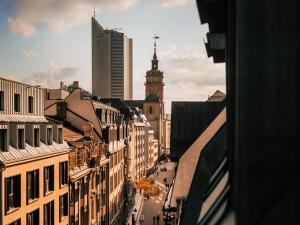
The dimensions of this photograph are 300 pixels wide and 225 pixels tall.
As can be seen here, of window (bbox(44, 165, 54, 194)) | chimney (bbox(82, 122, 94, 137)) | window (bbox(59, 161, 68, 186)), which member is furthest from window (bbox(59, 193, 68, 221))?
chimney (bbox(82, 122, 94, 137))

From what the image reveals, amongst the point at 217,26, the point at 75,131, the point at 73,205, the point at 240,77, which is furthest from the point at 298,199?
the point at 75,131

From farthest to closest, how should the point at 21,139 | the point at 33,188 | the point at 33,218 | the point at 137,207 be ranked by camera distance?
the point at 137,207, the point at 33,218, the point at 33,188, the point at 21,139

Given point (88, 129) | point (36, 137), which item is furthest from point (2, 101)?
point (88, 129)

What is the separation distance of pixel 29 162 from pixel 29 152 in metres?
0.77

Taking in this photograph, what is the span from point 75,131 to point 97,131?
3.70 m

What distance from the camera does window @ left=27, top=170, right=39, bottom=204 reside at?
2656cm

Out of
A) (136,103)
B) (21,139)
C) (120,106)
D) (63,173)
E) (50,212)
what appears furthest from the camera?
(136,103)

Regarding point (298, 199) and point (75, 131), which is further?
point (75, 131)

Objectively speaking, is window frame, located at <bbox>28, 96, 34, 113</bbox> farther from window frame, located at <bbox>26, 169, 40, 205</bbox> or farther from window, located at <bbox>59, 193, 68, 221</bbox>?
window, located at <bbox>59, 193, 68, 221</bbox>

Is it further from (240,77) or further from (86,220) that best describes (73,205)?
Answer: (240,77)

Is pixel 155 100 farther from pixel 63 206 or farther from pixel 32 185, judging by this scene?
pixel 32 185

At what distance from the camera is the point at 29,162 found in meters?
26.4

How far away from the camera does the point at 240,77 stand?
222cm

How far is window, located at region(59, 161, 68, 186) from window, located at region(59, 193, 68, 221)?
1169 millimetres
